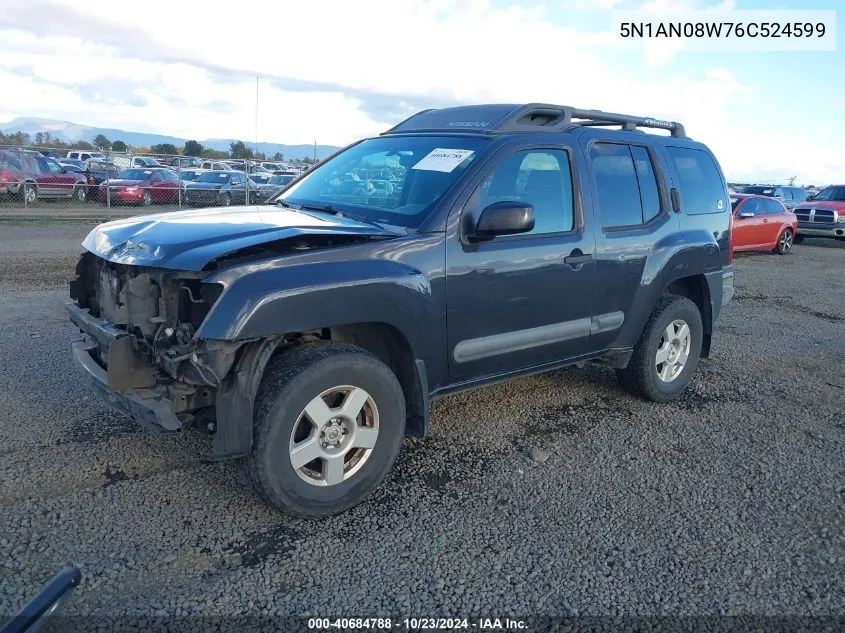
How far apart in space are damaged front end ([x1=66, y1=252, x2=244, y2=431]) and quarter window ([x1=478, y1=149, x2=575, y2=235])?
173 centimetres

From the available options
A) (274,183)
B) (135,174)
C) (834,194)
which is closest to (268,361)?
(834,194)

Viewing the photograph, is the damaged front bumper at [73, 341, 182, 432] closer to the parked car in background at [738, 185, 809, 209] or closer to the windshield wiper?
the windshield wiper

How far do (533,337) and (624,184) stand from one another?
56.0 inches

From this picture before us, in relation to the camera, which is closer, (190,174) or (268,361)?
(268,361)

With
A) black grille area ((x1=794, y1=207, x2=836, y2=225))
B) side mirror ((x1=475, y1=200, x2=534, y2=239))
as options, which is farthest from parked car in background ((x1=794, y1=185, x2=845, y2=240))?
side mirror ((x1=475, y1=200, x2=534, y2=239))

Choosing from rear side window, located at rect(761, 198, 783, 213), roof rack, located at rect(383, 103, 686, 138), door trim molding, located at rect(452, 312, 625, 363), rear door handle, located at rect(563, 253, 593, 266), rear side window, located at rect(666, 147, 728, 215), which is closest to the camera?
door trim molding, located at rect(452, 312, 625, 363)

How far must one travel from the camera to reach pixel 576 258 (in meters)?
4.44

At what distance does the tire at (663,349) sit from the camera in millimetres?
5176

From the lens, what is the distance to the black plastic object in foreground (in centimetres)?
195

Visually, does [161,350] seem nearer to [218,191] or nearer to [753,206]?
[753,206]

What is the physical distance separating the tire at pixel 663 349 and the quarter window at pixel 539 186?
4.03ft

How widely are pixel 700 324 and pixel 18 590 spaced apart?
481 cm

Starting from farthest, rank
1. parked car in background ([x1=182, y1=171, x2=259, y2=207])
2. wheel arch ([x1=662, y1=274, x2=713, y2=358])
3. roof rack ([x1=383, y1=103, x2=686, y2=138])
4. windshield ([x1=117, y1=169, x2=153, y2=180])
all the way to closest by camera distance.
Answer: windshield ([x1=117, y1=169, x2=153, y2=180]), parked car in background ([x1=182, y1=171, x2=259, y2=207]), wheel arch ([x1=662, y1=274, x2=713, y2=358]), roof rack ([x1=383, y1=103, x2=686, y2=138])

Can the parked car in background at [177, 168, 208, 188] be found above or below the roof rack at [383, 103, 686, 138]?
below
